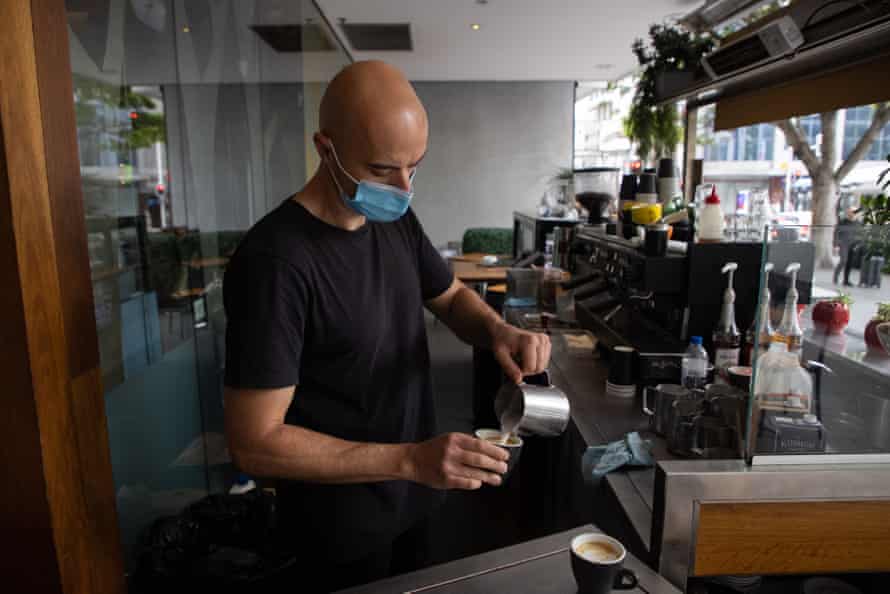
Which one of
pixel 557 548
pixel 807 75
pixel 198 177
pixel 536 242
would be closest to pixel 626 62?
pixel 536 242

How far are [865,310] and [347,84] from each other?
114 centimetres

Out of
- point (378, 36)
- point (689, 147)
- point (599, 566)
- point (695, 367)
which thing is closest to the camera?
point (599, 566)

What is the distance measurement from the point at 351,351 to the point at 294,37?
3.99 meters

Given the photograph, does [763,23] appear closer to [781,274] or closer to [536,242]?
[781,274]

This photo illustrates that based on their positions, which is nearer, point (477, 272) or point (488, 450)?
point (488, 450)

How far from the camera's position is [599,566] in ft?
2.95

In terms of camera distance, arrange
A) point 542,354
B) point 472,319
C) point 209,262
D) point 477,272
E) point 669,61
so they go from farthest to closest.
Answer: point 477,272, point 669,61, point 209,262, point 472,319, point 542,354

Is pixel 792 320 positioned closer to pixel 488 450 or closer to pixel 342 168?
pixel 488 450

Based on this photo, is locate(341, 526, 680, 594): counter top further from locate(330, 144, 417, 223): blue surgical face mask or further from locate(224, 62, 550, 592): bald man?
locate(330, 144, 417, 223): blue surgical face mask

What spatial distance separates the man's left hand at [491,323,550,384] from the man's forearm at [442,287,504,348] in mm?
80

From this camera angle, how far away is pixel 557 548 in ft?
3.60

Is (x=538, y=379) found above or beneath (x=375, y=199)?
beneath

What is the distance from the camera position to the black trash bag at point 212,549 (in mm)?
2139

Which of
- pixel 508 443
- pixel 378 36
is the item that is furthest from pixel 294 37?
pixel 508 443
